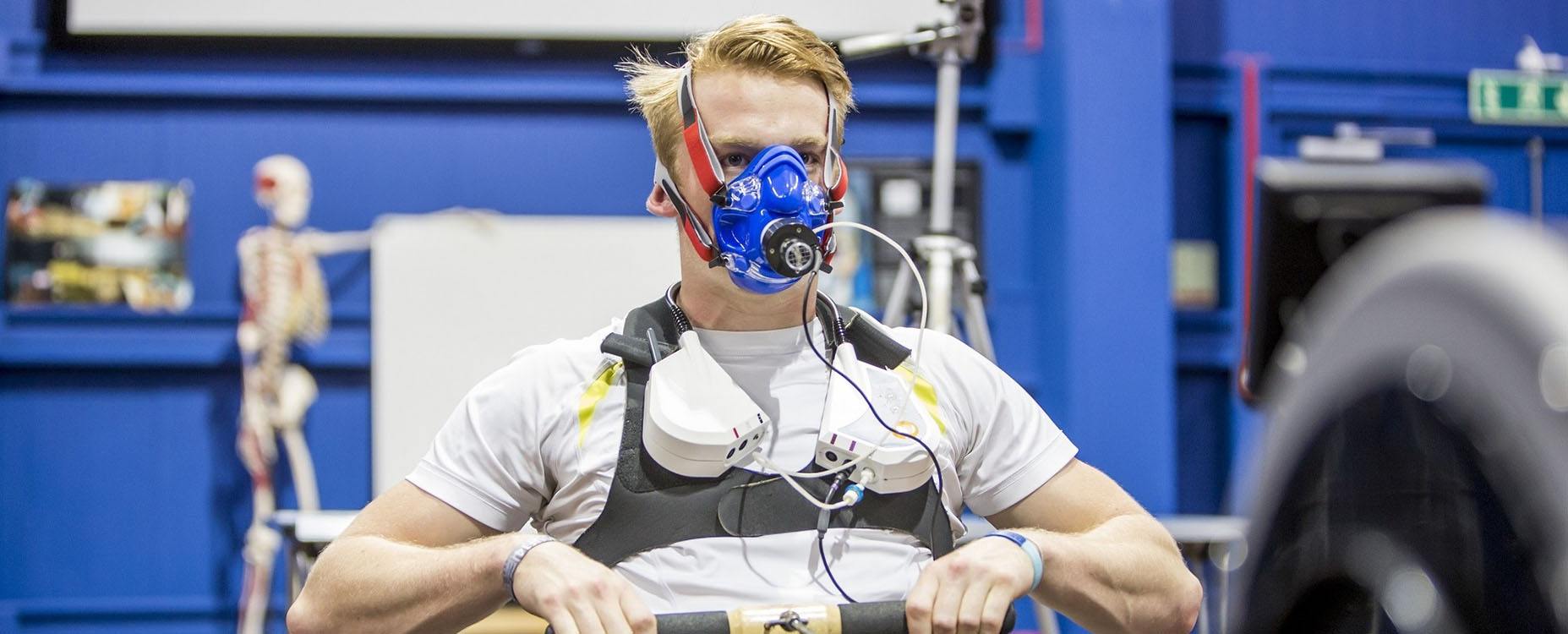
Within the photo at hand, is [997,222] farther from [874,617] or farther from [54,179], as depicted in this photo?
[874,617]

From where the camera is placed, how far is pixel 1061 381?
160 inches

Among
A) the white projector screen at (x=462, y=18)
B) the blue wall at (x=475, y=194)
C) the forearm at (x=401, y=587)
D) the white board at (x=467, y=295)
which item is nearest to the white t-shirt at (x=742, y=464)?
the forearm at (x=401, y=587)

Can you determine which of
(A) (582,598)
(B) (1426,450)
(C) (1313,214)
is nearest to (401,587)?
(A) (582,598)

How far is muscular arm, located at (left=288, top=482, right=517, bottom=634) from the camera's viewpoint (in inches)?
52.4

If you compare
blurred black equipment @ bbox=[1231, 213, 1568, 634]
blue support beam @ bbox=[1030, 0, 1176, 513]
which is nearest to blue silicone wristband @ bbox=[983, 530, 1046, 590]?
blurred black equipment @ bbox=[1231, 213, 1568, 634]

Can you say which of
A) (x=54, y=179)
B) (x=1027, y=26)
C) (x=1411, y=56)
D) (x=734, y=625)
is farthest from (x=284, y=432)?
(x=1411, y=56)

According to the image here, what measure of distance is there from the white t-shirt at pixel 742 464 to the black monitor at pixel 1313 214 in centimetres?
31

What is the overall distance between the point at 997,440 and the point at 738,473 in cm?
34

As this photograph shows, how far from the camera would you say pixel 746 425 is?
140cm

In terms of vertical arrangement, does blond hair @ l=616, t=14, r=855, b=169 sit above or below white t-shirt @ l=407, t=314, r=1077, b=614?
above

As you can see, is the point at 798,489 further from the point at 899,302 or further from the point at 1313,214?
the point at 899,302

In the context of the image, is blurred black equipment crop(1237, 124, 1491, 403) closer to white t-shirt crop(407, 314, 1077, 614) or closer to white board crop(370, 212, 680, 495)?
white t-shirt crop(407, 314, 1077, 614)

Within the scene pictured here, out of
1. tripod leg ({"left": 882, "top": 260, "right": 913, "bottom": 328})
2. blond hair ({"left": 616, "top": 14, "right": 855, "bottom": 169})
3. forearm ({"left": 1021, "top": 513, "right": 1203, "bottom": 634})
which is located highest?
blond hair ({"left": 616, "top": 14, "right": 855, "bottom": 169})

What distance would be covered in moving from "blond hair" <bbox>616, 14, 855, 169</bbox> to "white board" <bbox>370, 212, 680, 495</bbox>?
1987 mm
